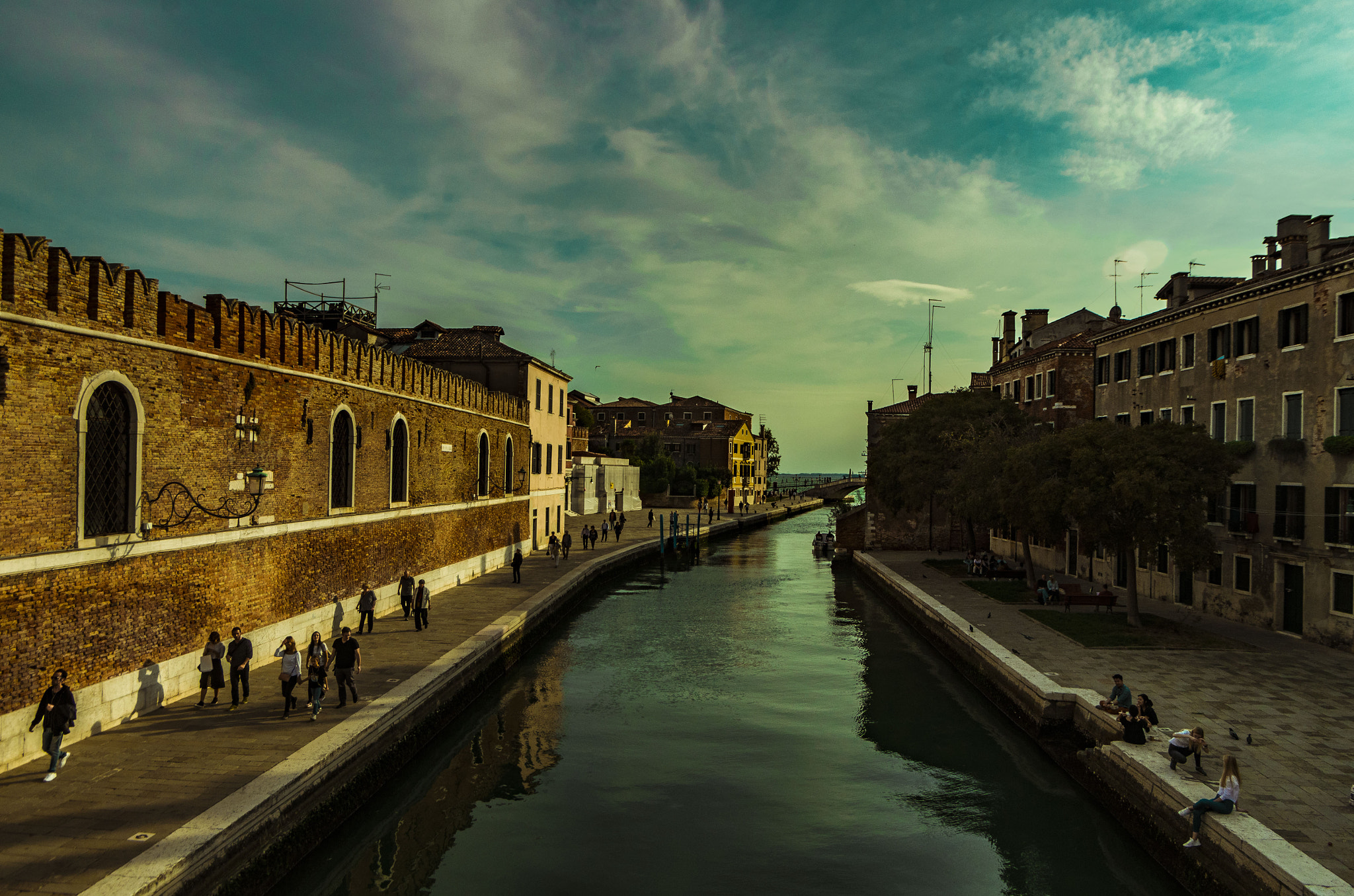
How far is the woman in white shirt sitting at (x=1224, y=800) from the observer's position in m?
9.99

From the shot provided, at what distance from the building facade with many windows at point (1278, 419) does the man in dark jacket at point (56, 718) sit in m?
21.7

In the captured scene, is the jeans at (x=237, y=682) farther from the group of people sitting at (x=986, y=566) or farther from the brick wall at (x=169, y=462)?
the group of people sitting at (x=986, y=566)

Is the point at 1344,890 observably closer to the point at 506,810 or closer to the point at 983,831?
the point at 983,831

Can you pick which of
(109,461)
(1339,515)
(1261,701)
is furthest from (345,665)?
(1339,515)

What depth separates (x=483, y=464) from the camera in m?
32.2

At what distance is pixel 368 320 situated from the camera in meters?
35.3

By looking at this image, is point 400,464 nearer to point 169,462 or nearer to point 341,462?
point 341,462

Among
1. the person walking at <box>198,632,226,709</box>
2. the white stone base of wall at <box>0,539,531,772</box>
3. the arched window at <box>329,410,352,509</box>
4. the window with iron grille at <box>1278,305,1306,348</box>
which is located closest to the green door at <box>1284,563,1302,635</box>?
the window with iron grille at <box>1278,305,1306,348</box>

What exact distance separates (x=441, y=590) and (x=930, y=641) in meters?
15.5

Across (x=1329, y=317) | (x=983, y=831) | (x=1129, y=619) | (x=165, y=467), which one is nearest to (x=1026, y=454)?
(x=1129, y=619)

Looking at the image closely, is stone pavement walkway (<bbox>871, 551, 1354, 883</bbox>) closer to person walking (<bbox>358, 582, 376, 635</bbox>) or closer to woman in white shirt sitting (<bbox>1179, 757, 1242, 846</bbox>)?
woman in white shirt sitting (<bbox>1179, 757, 1242, 846</bbox>)

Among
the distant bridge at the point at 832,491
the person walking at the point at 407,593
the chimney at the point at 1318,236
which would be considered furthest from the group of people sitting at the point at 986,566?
the distant bridge at the point at 832,491

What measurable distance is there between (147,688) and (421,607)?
7.84 m

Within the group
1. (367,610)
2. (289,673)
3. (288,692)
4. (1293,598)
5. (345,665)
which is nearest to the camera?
(289,673)
